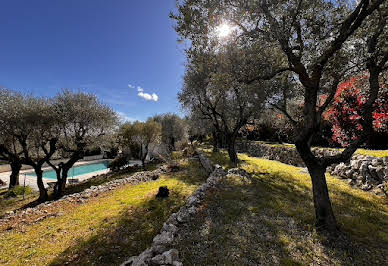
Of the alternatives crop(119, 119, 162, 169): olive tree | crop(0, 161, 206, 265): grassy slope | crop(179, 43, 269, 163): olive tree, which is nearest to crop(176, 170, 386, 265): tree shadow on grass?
crop(0, 161, 206, 265): grassy slope

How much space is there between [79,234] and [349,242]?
875cm

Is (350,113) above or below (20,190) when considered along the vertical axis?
above

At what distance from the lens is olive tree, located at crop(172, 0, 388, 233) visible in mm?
5441

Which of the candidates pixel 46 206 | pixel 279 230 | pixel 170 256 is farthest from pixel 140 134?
pixel 170 256

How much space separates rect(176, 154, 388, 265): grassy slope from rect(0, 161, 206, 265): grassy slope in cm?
196

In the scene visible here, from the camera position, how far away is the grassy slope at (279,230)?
4.36 m

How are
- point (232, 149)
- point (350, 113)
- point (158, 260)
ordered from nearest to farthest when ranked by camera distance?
point (158, 260)
point (350, 113)
point (232, 149)

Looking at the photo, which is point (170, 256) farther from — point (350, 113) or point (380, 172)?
point (350, 113)

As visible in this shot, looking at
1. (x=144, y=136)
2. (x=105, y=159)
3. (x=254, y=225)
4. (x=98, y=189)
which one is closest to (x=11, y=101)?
(x=98, y=189)

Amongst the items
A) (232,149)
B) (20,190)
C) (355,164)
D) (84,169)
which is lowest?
(84,169)

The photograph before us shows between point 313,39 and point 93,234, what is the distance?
33.6 feet

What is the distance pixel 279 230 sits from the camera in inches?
218

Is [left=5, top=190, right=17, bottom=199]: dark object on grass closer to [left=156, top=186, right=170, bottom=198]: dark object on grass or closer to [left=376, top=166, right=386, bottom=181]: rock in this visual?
[left=156, top=186, right=170, bottom=198]: dark object on grass

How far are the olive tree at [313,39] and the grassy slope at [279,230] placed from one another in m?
0.84
